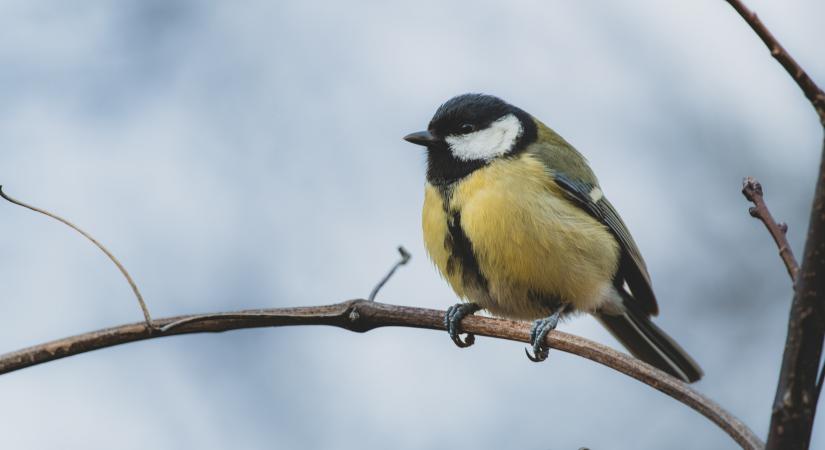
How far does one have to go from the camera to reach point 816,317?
3.59 feet

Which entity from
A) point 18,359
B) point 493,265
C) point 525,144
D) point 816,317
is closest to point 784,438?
point 816,317

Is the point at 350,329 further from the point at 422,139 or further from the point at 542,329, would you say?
the point at 422,139

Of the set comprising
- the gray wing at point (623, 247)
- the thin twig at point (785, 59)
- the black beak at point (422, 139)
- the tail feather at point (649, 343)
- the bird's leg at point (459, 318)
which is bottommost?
the tail feather at point (649, 343)

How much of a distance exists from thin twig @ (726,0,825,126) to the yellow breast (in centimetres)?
202

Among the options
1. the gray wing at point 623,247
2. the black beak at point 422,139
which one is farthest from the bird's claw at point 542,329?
the black beak at point 422,139

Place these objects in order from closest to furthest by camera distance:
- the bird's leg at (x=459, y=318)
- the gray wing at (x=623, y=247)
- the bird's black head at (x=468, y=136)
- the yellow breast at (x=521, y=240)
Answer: the bird's leg at (x=459, y=318), the yellow breast at (x=521, y=240), the bird's black head at (x=468, y=136), the gray wing at (x=623, y=247)

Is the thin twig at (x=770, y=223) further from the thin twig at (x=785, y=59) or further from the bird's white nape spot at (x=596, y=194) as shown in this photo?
the bird's white nape spot at (x=596, y=194)

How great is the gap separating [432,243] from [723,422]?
79.4 inches

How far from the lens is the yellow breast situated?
313 centimetres

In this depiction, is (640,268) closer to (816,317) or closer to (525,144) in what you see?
(525,144)

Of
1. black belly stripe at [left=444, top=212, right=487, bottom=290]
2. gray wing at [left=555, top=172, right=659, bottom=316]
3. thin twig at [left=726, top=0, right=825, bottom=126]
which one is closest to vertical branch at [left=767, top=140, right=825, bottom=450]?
thin twig at [left=726, top=0, right=825, bottom=126]

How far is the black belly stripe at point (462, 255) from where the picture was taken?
125 inches

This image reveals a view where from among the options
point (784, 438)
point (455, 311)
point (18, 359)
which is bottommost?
point (455, 311)

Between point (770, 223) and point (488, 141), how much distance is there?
6.80ft
